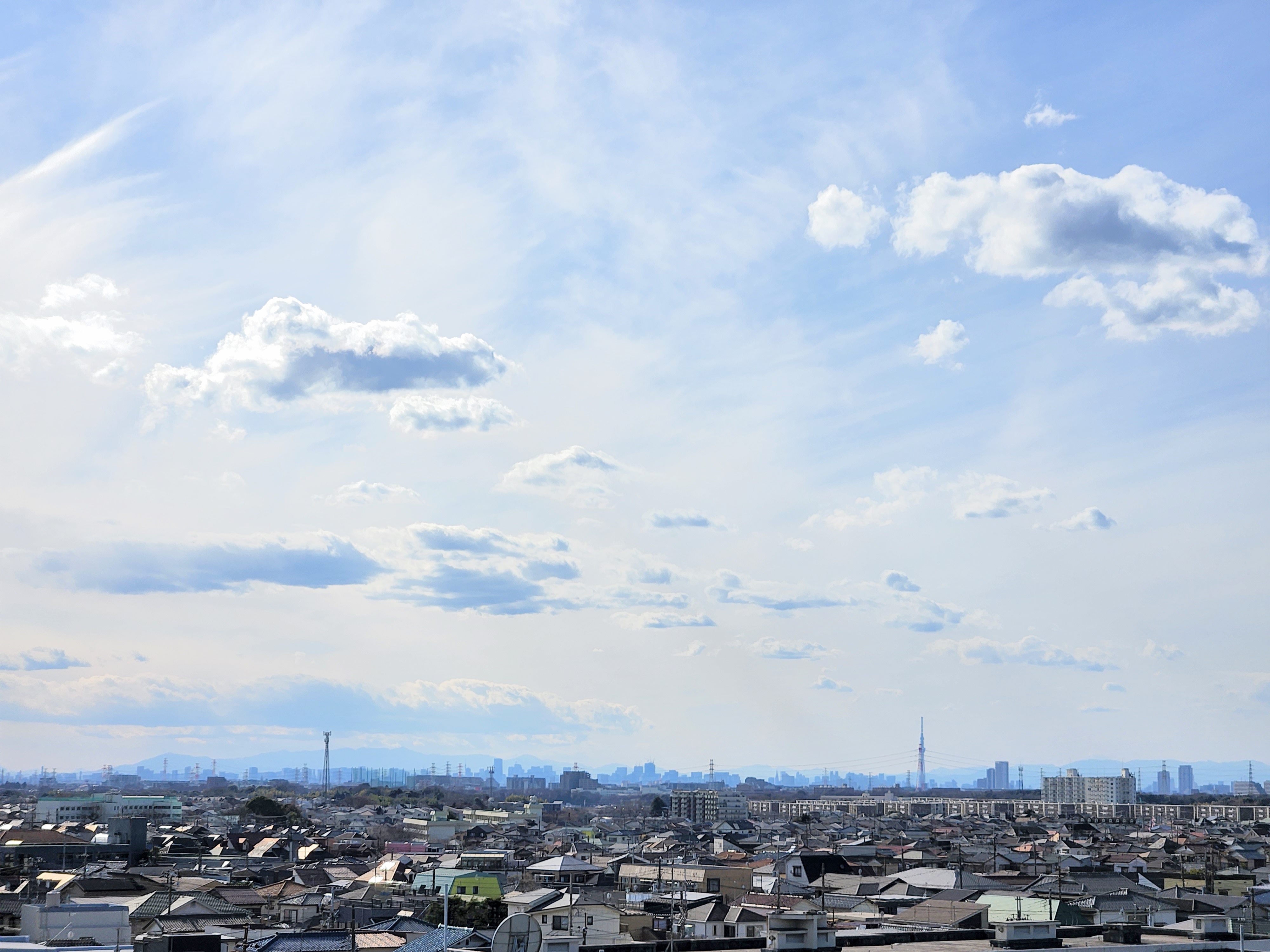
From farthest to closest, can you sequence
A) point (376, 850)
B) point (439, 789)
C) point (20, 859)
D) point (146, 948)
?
point (439, 789), point (376, 850), point (20, 859), point (146, 948)

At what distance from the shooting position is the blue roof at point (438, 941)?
15.9 meters

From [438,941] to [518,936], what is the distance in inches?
183

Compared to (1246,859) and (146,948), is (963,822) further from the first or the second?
(146,948)

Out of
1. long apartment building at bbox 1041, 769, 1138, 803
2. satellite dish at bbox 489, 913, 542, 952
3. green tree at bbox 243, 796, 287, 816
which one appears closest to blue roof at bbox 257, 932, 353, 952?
satellite dish at bbox 489, 913, 542, 952

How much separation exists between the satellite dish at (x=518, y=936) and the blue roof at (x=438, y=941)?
3139 mm

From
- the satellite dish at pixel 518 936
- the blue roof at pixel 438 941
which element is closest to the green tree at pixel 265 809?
the blue roof at pixel 438 941

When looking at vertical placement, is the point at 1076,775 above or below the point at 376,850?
below

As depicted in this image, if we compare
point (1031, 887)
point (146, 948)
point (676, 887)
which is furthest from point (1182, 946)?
point (676, 887)

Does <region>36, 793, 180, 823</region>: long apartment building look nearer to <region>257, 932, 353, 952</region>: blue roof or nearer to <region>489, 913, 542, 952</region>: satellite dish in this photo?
<region>257, 932, 353, 952</region>: blue roof

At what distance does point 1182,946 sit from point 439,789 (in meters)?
150

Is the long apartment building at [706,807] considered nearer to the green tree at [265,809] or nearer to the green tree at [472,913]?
the green tree at [265,809]

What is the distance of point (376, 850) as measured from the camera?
5647 centimetres

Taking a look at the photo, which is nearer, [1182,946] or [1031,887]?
[1182,946]

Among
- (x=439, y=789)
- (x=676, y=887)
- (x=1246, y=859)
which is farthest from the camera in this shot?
(x=439, y=789)
